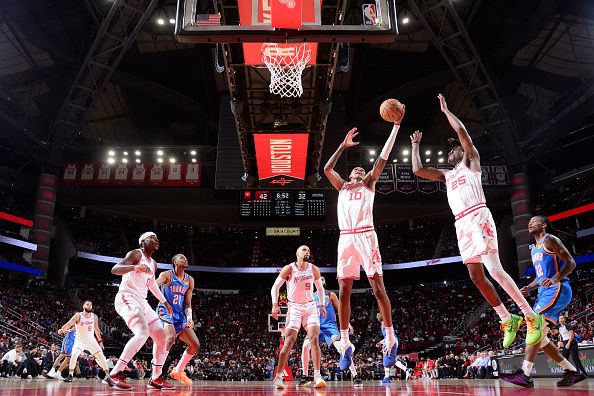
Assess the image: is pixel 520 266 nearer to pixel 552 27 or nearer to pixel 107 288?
pixel 552 27

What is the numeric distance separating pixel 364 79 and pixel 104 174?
16428 mm

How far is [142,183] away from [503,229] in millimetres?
22665

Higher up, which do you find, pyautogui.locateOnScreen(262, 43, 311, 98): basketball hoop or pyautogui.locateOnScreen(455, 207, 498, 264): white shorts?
pyautogui.locateOnScreen(262, 43, 311, 98): basketball hoop

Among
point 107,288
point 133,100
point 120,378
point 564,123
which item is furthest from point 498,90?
point 107,288

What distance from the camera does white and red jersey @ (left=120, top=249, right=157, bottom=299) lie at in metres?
6.12

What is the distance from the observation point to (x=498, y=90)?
24766mm

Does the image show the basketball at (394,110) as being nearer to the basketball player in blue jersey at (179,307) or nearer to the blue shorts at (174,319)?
the basketball player in blue jersey at (179,307)

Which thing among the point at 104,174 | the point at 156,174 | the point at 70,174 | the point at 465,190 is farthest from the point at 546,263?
the point at 70,174

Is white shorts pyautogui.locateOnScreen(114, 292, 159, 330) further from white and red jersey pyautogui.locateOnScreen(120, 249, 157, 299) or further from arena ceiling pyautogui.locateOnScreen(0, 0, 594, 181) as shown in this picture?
arena ceiling pyautogui.locateOnScreen(0, 0, 594, 181)

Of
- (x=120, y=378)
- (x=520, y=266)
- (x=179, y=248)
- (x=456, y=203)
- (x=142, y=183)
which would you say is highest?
(x=142, y=183)

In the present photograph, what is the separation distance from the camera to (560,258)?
5.61 meters

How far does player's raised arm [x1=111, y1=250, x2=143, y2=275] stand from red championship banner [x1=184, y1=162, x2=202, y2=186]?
21.7 metres

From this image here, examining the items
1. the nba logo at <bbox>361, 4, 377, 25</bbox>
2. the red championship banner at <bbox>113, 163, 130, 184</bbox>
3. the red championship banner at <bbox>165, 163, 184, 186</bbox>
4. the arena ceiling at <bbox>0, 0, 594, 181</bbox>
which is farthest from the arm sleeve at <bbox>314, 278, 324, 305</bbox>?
the red championship banner at <bbox>113, 163, 130, 184</bbox>

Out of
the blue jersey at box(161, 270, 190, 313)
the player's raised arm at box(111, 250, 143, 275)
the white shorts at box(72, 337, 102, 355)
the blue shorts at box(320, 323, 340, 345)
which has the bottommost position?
the white shorts at box(72, 337, 102, 355)
